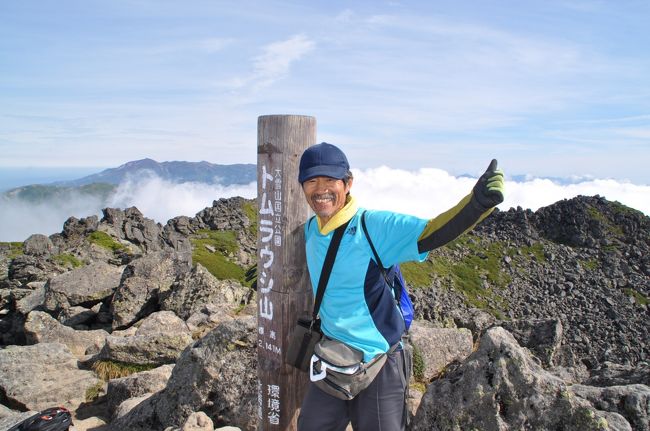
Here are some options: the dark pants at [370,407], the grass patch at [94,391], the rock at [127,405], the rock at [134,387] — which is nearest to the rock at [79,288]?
the grass patch at [94,391]

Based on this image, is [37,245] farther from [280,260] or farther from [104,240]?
[280,260]

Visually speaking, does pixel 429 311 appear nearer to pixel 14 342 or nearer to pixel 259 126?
pixel 14 342

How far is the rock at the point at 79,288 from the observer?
19875 millimetres

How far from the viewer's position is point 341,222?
4969 mm

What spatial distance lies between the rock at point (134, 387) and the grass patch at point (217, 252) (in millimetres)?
53837

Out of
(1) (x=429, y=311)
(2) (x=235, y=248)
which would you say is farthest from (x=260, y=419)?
(2) (x=235, y=248)

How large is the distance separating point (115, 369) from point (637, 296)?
107 meters

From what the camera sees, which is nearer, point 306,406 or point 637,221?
point 306,406

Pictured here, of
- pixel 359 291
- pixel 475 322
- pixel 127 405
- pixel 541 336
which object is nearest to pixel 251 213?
pixel 475 322

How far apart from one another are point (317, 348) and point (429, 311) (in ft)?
159

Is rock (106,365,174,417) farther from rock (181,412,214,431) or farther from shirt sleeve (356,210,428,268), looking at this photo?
shirt sleeve (356,210,428,268)

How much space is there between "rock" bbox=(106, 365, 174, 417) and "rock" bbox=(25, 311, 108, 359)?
5.42 meters

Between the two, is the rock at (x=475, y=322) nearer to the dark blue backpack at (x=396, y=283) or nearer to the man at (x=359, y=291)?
the dark blue backpack at (x=396, y=283)

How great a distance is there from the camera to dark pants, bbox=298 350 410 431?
4812 mm
